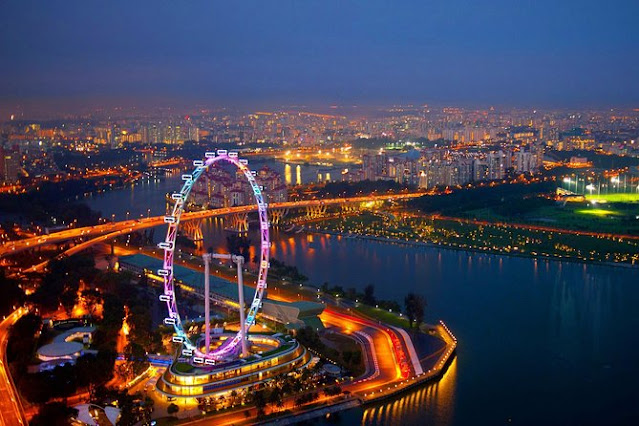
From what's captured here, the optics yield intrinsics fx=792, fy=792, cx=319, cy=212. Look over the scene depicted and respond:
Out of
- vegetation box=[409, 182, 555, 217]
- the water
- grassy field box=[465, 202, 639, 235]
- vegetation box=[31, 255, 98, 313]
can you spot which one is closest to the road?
vegetation box=[31, 255, 98, 313]

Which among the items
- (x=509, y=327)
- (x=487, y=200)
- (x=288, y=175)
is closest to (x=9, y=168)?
(x=288, y=175)

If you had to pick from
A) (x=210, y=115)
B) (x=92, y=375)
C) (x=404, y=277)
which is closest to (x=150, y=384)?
(x=92, y=375)

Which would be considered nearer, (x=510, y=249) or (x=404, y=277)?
(x=404, y=277)

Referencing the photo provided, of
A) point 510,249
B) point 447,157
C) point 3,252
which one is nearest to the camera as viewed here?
point 3,252

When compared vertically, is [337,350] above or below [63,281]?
below

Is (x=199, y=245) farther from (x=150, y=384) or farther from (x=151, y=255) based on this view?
(x=150, y=384)

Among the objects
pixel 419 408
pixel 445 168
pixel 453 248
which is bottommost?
pixel 453 248

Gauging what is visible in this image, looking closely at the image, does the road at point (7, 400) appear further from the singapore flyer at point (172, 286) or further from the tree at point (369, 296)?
the tree at point (369, 296)

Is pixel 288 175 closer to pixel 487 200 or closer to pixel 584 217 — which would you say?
pixel 487 200
